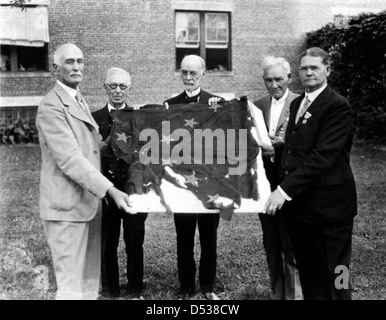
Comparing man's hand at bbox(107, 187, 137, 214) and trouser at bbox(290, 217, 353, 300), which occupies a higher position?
man's hand at bbox(107, 187, 137, 214)

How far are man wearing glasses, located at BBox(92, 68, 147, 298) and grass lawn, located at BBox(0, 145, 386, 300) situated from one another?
31 cm

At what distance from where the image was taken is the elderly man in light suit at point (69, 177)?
13.2ft

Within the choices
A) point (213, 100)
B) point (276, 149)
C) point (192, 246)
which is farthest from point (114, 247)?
point (276, 149)

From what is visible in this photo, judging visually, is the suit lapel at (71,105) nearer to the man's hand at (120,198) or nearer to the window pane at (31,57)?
the man's hand at (120,198)

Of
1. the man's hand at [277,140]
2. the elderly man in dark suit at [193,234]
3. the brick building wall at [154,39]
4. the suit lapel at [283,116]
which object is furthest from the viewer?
the brick building wall at [154,39]

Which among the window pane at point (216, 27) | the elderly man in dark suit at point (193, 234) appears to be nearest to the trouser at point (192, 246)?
the elderly man in dark suit at point (193, 234)

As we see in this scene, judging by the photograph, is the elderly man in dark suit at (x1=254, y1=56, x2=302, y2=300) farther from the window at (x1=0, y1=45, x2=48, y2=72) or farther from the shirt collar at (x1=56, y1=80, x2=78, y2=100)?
the window at (x1=0, y1=45, x2=48, y2=72)

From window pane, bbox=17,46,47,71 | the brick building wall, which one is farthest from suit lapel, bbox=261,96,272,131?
window pane, bbox=17,46,47,71

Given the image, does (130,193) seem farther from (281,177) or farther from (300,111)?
(300,111)

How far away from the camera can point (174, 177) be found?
4.58 m

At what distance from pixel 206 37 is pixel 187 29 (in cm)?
74

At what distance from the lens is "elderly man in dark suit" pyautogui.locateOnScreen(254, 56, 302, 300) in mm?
4828

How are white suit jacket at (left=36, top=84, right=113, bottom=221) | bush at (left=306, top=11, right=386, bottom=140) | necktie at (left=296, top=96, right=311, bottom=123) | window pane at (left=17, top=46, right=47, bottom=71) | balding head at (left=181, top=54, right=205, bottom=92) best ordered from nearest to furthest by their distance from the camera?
white suit jacket at (left=36, top=84, right=113, bottom=221), necktie at (left=296, top=96, right=311, bottom=123), balding head at (left=181, top=54, right=205, bottom=92), bush at (left=306, top=11, right=386, bottom=140), window pane at (left=17, top=46, right=47, bottom=71)

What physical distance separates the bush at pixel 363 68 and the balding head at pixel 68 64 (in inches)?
501
